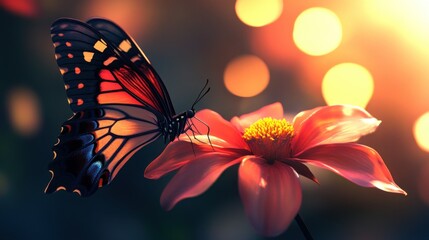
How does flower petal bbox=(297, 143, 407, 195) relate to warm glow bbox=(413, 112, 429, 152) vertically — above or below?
above

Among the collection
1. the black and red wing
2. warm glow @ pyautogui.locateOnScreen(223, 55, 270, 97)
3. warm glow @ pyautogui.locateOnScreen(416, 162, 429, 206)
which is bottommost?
warm glow @ pyautogui.locateOnScreen(416, 162, 429, 206)

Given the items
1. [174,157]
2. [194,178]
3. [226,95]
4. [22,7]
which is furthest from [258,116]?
[22,7]

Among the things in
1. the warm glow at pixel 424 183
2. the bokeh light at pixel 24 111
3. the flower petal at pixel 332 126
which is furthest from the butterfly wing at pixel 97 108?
the warm glow at pixel 424 183

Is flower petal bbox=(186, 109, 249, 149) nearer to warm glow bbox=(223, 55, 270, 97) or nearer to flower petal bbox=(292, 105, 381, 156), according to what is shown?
flower petal bbox=(292, 105, 381, 156)

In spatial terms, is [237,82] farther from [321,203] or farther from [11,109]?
[11,109]

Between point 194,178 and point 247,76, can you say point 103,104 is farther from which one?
point 247,76

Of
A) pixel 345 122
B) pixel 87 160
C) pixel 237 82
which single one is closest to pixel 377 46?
pixel 237 82

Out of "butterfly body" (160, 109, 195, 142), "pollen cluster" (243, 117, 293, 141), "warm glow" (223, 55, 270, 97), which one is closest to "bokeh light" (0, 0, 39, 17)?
"warm glow" (223, 55, 270, 97)

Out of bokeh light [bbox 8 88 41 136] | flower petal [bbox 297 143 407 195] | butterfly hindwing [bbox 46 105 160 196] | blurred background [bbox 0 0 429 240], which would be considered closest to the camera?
flower petal [bbox 297 143 407 195]
